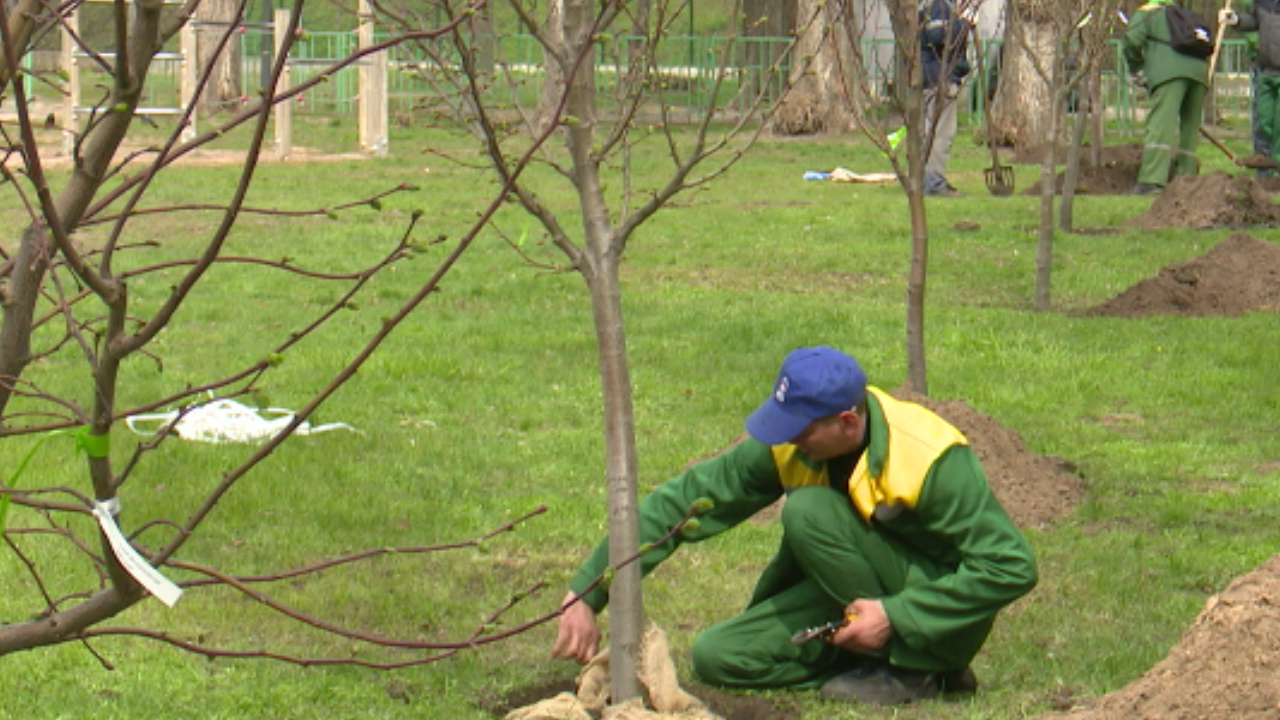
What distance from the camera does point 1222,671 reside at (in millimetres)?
4043

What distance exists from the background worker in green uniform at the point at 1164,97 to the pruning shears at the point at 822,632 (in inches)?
460

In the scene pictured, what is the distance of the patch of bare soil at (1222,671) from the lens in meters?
3.94

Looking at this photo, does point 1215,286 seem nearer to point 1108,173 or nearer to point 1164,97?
point 1164,97

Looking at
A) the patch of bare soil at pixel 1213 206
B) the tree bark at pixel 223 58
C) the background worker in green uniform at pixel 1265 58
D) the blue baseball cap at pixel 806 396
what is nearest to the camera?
the blue baseball cap at pixel 806 396

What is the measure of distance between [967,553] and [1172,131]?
12.4 metres

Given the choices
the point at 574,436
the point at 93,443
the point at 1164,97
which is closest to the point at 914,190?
the point at 574,436

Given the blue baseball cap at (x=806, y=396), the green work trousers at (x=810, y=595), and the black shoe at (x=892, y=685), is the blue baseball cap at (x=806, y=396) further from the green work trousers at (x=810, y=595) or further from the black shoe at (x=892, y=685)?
the black shoe at (x=892, y=685)

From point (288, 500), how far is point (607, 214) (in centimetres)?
294

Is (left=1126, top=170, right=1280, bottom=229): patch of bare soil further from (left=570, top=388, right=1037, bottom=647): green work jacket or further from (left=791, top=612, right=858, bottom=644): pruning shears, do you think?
(left=570, top=388, right=1037, bottom=647): green work jacket

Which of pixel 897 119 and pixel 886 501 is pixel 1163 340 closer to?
pixel 886 501

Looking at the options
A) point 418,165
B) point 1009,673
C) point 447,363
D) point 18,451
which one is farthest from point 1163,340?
point 418,165

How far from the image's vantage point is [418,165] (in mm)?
19734

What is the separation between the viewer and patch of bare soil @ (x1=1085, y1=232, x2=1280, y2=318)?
10.6m

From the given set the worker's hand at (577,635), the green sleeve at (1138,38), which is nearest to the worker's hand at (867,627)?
the worker's hand at (577,635)
